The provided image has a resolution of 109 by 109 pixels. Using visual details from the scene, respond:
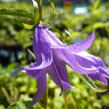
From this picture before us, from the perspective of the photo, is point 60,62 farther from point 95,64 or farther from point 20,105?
point 20,105

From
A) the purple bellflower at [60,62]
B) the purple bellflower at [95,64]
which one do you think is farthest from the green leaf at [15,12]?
the purple bellflower at [95,64]

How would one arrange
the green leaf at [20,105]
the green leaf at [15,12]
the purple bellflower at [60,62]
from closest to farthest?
the purple bellflower at [60,62] → the green leaf at [15,12] → the green leaf at [20,105]

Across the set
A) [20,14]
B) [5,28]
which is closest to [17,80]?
[20,14]

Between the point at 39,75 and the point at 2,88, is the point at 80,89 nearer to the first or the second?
the point at 2,88

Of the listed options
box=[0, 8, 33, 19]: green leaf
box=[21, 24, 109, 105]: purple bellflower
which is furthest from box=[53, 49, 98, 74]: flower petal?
box=[0, 8, 33, 19]: green leaf

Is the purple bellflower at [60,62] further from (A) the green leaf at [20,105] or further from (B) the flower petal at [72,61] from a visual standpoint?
(A) the green leaf at [20,105]

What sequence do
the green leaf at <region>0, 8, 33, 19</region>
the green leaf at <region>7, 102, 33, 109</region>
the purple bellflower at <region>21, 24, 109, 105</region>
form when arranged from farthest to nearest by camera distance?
the green leaf at <region>7, 102, 33, 109</region>
the green leaf at <region>0, 8, 33, 19</region>
the purple bellflower at <region>21, 24, 109, 105</region>

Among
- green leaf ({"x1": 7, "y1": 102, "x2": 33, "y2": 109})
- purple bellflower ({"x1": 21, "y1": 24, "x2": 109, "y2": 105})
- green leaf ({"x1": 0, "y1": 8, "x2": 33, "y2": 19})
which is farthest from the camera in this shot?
green leaf ({"x1": 7, "y1": 102, "x2": 33, "y2": 109})

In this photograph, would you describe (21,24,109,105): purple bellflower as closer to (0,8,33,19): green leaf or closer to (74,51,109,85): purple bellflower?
(74,51,109,85): purple bellflower
